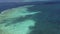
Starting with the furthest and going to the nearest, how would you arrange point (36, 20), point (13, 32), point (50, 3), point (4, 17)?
point (50, 3), point (4, 17), point (36, 20), point (13, 32)

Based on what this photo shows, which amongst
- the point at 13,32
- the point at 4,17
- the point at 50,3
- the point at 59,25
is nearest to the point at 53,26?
the point at 59,25

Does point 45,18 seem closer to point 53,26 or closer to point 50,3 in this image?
point 53,26

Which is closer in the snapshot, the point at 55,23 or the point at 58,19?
the point at 55,23

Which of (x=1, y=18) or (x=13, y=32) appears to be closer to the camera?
(x=13, y=32)

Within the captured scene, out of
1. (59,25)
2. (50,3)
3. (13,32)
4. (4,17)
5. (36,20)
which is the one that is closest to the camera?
(13,32)

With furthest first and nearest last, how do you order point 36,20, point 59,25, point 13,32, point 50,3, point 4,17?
point 50,3 → point 4,17 → point 36,20 → point 59,25 → point 13,32

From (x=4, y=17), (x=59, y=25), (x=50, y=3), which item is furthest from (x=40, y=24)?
(x=50, y=3)

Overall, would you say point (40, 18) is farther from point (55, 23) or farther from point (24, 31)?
point (24, 31)

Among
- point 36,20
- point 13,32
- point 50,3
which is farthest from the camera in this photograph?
point 50,3

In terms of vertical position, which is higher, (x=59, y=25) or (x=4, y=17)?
(x=4, y=17)
